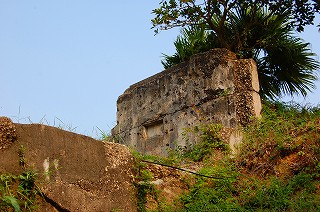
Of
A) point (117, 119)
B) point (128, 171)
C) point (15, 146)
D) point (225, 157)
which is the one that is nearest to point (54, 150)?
point (15, 146)

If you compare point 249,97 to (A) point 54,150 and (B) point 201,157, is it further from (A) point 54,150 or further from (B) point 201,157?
(A) point 54,150

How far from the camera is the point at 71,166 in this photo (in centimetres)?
581

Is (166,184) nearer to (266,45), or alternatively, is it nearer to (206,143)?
(206,143)

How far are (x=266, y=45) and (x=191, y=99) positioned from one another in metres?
2.03

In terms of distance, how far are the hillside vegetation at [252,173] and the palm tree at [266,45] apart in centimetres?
236

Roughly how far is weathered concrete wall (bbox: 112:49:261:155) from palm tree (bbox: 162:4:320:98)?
3.11 feet

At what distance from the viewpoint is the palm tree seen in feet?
34.2

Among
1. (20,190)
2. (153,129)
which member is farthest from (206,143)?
(20,190)

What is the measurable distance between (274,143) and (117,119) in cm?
450

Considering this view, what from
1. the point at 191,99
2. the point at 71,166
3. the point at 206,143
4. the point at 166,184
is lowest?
the point at 166,184

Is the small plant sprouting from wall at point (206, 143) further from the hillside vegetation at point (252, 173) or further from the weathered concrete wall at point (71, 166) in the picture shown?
the weathered concrete wall at point (71, 166)

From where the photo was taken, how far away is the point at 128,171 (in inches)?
253

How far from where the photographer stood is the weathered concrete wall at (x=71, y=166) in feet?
17.9

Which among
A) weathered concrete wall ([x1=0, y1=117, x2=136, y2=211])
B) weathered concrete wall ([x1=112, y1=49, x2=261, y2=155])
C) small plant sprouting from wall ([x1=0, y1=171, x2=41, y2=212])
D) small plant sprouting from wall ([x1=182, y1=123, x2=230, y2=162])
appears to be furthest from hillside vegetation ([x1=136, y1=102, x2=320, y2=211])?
small plant sprouting from wall ([x1=0, y1=171, x2=41, y2=212])
